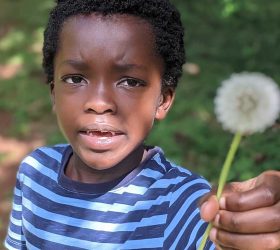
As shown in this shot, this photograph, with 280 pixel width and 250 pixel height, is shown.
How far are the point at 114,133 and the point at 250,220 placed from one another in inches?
28.3

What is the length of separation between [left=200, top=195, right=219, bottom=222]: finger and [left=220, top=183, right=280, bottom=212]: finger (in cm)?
4

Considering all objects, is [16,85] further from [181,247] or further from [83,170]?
[181,247]

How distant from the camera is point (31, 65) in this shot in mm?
6785

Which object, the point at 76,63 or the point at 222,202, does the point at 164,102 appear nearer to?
the point at 76,63

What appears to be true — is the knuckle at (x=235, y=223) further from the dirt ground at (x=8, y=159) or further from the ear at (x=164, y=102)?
the dirt ground at (x=8, y=159)

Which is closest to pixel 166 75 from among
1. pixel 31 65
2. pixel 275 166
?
pixel 275 166

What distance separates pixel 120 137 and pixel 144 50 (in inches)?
11.3

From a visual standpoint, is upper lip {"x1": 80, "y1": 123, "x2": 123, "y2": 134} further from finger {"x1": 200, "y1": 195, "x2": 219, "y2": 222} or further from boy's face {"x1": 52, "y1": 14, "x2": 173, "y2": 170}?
finger {"x1": 200, "y1": 195, "x2": 219, "y2": 222}

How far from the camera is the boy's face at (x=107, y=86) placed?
1.91 meters

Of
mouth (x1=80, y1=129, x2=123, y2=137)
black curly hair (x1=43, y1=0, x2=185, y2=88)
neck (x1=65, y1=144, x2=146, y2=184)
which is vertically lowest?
neck (x1=65, y1=144, x2=146, y2=184)

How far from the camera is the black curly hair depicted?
202 centimetres

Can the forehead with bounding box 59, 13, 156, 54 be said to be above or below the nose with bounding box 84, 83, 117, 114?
above

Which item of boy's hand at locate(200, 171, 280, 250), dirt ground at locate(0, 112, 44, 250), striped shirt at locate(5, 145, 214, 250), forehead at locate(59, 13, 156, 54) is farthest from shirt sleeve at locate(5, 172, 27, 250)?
dirt ground at locate(0, 112, 44, 250)

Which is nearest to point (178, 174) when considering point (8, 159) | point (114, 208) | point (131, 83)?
point (114, 208)
